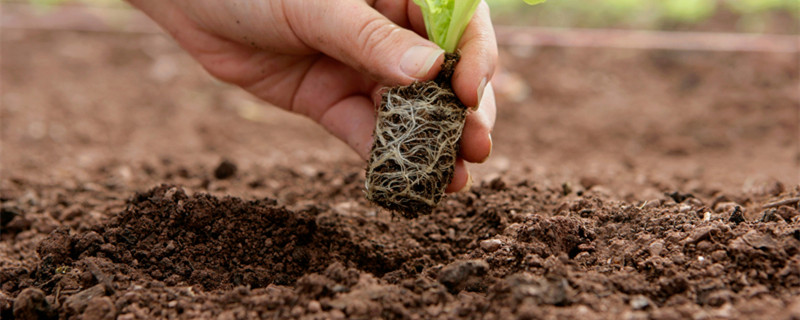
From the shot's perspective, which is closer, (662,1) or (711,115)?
(711,115)

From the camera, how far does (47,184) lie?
11.2 feet

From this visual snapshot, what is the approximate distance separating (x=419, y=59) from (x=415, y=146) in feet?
1.03

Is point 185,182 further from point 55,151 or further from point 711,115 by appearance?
point 711,115

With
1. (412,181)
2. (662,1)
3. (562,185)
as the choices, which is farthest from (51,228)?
(662,1)

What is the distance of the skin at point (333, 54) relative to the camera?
229 centimetres

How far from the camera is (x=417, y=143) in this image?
226 cm

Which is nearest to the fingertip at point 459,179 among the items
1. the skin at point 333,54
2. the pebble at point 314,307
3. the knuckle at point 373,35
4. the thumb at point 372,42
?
the skin at point 333,54

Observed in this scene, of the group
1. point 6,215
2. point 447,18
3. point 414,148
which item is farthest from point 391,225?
point 6,215

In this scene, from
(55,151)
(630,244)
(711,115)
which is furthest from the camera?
(711,115)

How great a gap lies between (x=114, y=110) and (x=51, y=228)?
338cm

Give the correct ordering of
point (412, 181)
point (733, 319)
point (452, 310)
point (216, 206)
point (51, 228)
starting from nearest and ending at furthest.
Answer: point (733, 319) < point (452, 310) < point (412, 181) < point (216, 206) < point (51, 228)

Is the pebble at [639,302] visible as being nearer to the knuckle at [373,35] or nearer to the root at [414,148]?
the root at [414,148]

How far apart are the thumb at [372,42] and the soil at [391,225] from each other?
662 mm

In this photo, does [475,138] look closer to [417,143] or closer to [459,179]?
[459,179]
